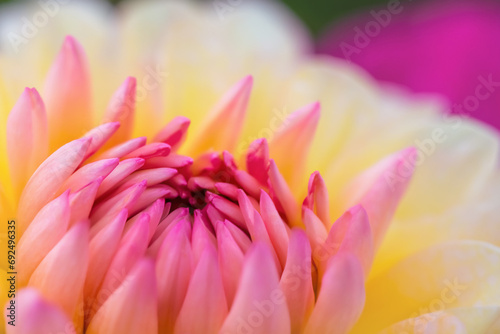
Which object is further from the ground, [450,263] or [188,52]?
[188,52]

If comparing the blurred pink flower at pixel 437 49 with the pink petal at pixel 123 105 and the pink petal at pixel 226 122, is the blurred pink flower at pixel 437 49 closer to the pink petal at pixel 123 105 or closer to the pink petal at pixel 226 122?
the pink petal at pixel 226 122

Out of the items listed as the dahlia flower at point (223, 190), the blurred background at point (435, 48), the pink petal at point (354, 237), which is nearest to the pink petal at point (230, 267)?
the dahlia flower at point (223, 190)

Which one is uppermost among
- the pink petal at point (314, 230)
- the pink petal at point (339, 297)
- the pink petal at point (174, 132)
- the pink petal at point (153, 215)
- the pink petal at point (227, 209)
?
the pink petal at point (174, 132)

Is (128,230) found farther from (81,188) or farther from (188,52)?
(188,52)

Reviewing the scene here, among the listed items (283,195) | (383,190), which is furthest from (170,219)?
(383,190)

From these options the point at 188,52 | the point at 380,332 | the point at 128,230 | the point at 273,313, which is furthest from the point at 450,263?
the point at 188,52

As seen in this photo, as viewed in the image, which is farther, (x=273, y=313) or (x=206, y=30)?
(x=206, y=30)

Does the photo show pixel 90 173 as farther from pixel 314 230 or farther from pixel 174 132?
pixel 314 230
